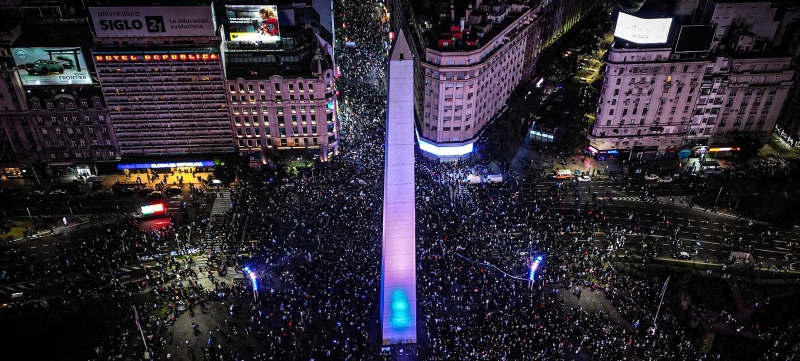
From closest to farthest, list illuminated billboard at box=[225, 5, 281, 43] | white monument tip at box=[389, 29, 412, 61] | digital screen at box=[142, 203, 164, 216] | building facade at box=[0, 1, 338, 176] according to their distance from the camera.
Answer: white monument tip at box=[389, 29, 412, 61]
digital screen at box=[142, 203, 164, 216]
building facade at box=[0, 1, 338, 176]
illuminated billboard at box=[225, 5, 281, 43]

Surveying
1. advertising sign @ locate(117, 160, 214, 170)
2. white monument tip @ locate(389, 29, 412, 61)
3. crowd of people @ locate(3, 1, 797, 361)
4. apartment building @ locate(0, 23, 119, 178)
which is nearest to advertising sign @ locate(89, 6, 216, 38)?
apartment building @ locate(0, 23, 119, 178)

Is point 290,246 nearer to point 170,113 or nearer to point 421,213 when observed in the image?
point 421,213

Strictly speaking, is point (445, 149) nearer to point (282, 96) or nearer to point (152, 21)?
point (282, 96)

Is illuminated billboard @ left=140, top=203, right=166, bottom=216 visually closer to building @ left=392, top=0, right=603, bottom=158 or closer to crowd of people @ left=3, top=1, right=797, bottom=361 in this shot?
crowd of people @ left=3, top=1, right=797, bottom=361

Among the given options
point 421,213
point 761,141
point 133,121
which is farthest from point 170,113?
point 761,141

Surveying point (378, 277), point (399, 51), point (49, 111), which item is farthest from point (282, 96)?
point (399, 51)

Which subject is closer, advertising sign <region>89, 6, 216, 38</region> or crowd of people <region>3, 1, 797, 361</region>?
crowd of people <region>3, 1, 797, 361</region>
